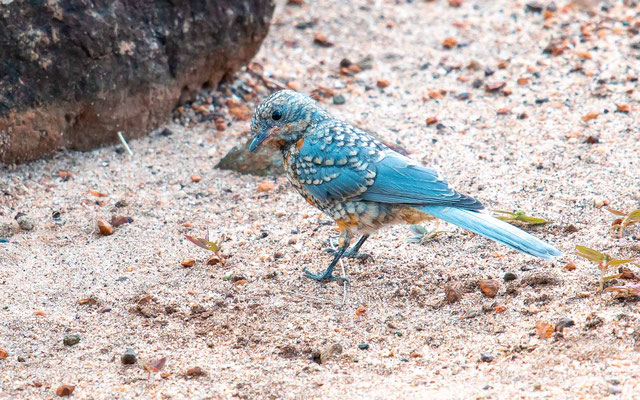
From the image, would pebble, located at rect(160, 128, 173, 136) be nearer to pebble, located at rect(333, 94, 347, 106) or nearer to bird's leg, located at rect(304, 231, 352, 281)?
pebble, located at rect(333, 94, 347, 106)

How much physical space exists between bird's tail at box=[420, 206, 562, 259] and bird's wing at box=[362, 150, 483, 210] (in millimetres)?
45

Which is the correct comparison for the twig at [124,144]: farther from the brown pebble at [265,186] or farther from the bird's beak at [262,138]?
the bird's beak at [262,138]

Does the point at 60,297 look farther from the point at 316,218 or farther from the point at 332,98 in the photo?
the point at 332,98

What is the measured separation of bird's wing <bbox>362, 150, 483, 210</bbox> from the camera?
13.3 ft

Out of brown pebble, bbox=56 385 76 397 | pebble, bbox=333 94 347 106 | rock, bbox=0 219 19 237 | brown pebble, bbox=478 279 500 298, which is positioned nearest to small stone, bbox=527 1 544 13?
pebble, bbox=333 94 347 106

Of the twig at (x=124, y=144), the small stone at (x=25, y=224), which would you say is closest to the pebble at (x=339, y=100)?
the twig at (x=124, y=144)

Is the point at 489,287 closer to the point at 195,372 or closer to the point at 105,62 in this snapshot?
the point at 195,372

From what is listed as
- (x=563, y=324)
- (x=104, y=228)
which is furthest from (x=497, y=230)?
(x=104, y=228)

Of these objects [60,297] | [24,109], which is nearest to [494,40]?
[24,109]

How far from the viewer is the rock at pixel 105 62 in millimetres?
5215

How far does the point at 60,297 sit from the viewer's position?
420 centimetres

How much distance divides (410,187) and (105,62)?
263 cm

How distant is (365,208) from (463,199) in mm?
551

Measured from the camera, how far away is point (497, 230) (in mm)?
3752
